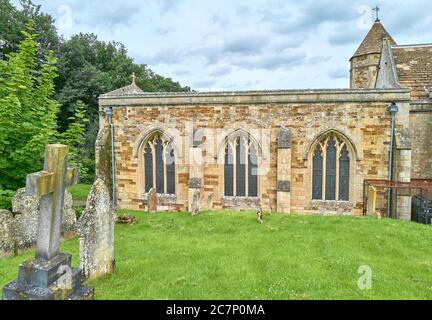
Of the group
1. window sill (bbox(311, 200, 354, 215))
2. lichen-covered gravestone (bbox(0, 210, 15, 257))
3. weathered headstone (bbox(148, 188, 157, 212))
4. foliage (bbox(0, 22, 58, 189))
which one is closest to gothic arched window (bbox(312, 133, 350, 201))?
window sill (bbox(311, 200, 354, 215))

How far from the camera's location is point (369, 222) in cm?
1069

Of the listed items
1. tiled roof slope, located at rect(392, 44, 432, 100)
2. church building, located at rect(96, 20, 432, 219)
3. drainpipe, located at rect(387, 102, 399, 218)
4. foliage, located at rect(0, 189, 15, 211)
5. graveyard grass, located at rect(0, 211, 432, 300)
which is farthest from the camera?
tiled roof slope, located at rect(392, 44, 432, 100)

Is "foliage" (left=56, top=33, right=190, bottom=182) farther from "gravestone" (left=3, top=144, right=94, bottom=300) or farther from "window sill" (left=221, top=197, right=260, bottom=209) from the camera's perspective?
"gravestone" (left=3, top=144, right=94, bottom=300)

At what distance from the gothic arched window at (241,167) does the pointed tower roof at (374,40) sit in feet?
54.4

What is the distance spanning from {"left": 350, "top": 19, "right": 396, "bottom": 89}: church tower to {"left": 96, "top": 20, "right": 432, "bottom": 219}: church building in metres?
8.26

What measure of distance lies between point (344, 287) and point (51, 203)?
553cm

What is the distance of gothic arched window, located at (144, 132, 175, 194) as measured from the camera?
48.8ft

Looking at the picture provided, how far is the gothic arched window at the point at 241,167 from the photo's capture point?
14.0m

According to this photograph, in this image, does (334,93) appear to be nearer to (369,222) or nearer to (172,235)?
(369,222)

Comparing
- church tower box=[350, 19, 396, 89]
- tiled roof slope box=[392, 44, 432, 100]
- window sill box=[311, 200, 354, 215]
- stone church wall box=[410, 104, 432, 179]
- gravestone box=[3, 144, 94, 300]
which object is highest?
church tower box=[350, 19, 396, 89]

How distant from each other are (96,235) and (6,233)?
11.7 feet


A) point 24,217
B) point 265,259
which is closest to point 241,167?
point 265,259

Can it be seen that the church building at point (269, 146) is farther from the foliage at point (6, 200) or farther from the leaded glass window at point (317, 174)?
the foliage at point (6, 200)

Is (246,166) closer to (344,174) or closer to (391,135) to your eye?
(344,174)
